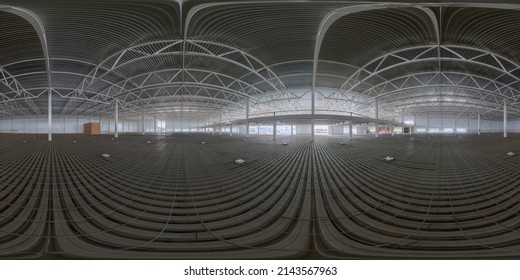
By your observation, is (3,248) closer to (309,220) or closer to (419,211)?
(309,220)

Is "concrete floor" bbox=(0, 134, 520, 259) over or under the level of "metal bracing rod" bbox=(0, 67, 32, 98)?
under

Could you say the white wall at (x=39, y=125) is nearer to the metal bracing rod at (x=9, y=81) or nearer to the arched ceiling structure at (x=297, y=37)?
the metal bracing rod at (x=9, y=81)

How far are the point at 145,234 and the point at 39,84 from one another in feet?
58.1

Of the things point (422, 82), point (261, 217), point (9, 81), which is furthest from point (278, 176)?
point (9, 81)

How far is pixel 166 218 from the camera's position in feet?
6.62

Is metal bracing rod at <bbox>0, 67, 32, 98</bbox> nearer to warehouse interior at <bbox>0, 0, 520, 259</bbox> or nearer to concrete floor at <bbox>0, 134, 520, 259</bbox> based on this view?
warehouse interior at <bbox>0, 0, 520, 259</bbox>

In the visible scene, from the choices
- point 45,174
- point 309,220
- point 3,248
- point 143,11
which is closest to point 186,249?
point 309,220

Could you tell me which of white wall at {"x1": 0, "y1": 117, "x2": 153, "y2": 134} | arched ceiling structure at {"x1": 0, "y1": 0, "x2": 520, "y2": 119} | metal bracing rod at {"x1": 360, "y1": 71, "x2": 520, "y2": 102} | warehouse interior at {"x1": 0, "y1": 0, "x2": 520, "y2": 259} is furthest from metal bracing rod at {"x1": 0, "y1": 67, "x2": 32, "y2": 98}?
white wall at {"x1": 0, "y1": 117, "x2": 153, "y2": 134}

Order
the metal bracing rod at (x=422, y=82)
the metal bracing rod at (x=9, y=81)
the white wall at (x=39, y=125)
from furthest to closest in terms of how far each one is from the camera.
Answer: the white wall at (x=39, y=125), the metal bracing rod at (x=9, y=81), the metal bracing rod at (x=422, y=82)

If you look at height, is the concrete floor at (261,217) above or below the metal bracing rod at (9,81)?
below

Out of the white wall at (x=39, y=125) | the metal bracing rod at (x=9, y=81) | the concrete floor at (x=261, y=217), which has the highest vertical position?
the metal bracing rod at (x=9, y=81)

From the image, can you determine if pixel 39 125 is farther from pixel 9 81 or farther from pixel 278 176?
pixel 278 176

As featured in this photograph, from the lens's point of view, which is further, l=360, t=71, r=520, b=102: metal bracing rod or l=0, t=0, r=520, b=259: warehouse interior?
l=360, t=71, r=520, b=102: metal bracing rod

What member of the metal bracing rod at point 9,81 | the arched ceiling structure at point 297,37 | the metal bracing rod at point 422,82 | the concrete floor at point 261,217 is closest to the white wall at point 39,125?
the metal bracing rod at point 9,81
